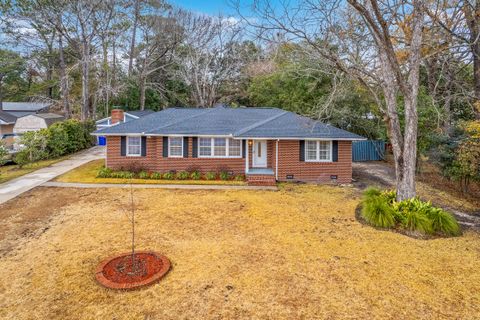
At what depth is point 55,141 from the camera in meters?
21.9

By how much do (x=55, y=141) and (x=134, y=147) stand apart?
9.08 meters

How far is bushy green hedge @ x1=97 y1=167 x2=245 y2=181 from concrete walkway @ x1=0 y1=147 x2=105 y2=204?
2797mm

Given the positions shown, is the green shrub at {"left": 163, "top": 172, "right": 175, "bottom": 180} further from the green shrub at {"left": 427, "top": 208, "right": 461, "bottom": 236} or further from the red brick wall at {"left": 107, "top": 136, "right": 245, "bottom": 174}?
the green shrub at {"left": 427, "top": 208, "right": 461, "bottom": 236}

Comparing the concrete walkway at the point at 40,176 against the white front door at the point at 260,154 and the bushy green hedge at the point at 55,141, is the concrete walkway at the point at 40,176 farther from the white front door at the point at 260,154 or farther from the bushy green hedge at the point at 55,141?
the white front door at the point at 260,154

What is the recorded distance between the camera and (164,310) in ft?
17.1

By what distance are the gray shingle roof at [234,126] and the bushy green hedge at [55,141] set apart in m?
5.70

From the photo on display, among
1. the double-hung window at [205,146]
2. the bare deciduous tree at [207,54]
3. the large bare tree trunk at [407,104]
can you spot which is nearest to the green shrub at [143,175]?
the double-hung window at [205,146]

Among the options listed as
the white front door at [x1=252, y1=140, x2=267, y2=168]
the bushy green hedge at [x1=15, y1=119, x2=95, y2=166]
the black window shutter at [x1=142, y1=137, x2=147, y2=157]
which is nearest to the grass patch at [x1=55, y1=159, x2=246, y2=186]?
the black window shutter at [x1=142, y1=137, x2=147, y2=157]

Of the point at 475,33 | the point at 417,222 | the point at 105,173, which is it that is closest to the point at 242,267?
the point at 417,222

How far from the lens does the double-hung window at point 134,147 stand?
16750 millimetres

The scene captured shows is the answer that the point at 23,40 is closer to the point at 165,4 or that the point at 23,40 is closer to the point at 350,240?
the point at 165,4

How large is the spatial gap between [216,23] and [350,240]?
111 ft

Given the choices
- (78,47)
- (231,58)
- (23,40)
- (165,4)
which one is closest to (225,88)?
(231,58)

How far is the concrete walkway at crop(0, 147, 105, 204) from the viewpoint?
13055mm
